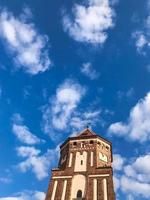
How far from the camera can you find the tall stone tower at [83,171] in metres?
22.9

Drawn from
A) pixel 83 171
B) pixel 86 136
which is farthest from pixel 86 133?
pixel 83 171

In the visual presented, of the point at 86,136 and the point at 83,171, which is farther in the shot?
the point at 86,136

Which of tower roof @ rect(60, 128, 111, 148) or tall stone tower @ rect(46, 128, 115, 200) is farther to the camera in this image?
tower roof @ rect(60, 128, 111, 148)

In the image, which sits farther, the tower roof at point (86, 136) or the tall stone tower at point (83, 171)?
the tower roof at point (86, 136)

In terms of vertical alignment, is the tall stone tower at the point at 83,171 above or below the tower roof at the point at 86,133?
below

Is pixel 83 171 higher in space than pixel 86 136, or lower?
lower

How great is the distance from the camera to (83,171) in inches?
985

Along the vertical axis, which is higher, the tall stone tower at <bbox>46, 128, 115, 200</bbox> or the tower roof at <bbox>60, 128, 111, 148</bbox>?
the tower roof at <bbox>60, 128, 111, 148</bbox>

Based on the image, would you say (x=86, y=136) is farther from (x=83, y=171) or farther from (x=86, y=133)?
(x=83, y=171)

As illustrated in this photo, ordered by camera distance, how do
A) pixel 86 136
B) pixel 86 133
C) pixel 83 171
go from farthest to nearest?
pixel 86 133
pixel 86 136
pixel 83 171

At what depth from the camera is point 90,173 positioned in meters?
24.6

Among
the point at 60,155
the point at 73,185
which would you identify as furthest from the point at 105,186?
the point at 60,155

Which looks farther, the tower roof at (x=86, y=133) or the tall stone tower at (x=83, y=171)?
the tower roof at (x=86, y=133)

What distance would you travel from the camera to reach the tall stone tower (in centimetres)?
2294
